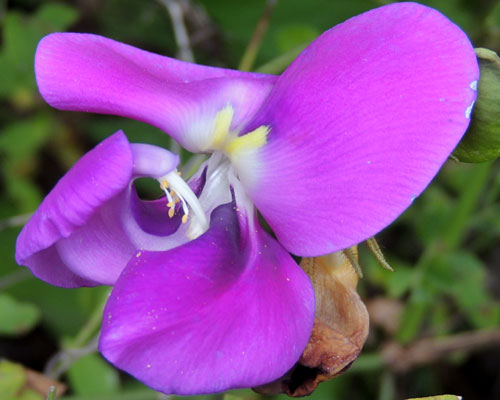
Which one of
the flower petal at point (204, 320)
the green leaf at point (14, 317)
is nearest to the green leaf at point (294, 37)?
the green leaf at point (14, 317)

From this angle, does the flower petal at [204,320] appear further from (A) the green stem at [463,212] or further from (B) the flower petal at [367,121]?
(A) the green stem at [463,212]

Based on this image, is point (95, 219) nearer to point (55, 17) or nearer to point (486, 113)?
point (486, 113)

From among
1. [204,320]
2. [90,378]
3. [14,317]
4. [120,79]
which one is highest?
[120,79]

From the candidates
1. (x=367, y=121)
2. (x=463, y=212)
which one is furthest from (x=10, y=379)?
(x=463, y=212)

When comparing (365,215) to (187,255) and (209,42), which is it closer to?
(187,255)

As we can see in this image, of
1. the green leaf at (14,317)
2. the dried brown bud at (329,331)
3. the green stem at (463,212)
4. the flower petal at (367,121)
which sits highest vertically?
the flower petal at (367,121)

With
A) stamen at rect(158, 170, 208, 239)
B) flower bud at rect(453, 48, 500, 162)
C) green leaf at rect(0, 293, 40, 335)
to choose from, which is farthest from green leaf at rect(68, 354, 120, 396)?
flower bud at rect(453, 48, 500, 162)
